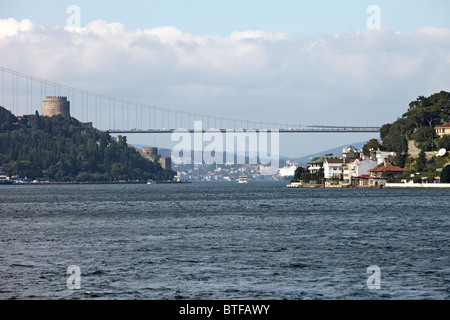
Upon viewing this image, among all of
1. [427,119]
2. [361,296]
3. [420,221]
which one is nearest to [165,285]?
[361,296]

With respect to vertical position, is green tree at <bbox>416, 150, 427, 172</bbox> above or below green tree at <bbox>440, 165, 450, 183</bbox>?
above

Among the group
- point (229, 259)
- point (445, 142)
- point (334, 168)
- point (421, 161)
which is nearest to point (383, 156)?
point (421, 161)

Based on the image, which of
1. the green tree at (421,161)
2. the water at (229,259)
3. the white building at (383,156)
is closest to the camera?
the water at (229,259)

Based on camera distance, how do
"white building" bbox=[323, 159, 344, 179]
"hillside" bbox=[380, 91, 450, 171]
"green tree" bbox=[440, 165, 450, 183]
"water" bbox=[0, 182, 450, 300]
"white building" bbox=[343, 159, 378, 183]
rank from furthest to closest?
"white building" bbox=[323, 159, 344, 179], "white building" bbox=[343, 159, 378, 183], "hillside" bbox=[380, 91, 450, 171], "green tree" bbox=[440, 165, 450, 183], "water" bbox=[0, 182, 450, 300]

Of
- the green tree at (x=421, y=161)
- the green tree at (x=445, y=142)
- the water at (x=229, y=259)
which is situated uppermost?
the green tree at (x=445, y=142)

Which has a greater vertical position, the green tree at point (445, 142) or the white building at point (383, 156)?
the green tree at point (445, 142)

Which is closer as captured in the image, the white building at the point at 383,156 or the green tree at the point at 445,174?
the green tree at the point at 445,174

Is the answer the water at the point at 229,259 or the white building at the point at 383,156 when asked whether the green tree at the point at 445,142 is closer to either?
the white building at the point at 383,156

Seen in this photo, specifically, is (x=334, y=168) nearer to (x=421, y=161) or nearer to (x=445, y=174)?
(x=421, y=161)

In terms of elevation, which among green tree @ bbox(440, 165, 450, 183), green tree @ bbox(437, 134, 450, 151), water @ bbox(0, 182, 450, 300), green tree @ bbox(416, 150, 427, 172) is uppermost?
green tree @ bbox(437, 134, 450, 151)

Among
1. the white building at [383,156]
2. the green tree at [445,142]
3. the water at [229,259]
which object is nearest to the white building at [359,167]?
the white building at [383,156]

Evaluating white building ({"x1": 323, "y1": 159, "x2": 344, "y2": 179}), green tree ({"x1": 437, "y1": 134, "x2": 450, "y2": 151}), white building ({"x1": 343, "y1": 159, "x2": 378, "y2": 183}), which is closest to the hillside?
green tree ({"x1": 437, "y1": 134, "x2": 450, "y2": 151})

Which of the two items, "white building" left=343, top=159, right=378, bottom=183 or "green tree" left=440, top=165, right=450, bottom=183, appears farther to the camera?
"white building" left=343, top=159, right=378, bottom=183

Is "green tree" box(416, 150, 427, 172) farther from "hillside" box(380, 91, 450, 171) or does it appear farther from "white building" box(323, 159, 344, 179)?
"white building" box(323, 159, 344, 179)
